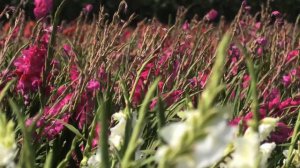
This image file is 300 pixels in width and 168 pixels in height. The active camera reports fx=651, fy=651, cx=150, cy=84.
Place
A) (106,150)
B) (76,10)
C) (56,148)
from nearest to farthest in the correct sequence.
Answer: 1. (106,150)
2. (56,148)
3. (76,10)

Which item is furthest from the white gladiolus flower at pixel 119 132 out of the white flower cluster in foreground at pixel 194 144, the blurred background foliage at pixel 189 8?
the blurred background foliage at pixel 189 8

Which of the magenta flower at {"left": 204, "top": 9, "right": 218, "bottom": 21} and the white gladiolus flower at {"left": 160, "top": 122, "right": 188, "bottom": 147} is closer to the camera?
the white gladiolus flower at {"left": 160, "top": 122, "right": 188, "bottom": 147}

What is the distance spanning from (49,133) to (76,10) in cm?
942

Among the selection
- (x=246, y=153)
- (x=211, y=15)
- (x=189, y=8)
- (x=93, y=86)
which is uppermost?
(x=246, y=153)

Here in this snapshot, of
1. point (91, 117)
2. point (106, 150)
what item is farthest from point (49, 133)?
point (106, 150)

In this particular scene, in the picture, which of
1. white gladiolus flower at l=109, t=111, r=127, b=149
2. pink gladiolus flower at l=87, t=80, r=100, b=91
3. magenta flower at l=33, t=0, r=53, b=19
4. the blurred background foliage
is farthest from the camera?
the blurred background foliage

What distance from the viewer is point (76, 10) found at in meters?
11.1

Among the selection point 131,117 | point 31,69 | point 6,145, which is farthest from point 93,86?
point 6,145

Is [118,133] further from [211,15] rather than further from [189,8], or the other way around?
[189,8]

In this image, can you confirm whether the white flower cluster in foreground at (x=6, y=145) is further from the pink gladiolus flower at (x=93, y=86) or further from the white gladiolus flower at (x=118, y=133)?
the pink gladiolus flower at (x=93, y=86)

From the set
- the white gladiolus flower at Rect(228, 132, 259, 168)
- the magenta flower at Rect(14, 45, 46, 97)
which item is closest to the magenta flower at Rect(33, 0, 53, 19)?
the magenta flower at Rect(14, 45, 46, 97)

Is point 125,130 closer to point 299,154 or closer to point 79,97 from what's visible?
point 299,154

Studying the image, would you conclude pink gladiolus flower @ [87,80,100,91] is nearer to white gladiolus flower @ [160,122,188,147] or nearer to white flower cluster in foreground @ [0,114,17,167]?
white flower cluster in foreground @ [0,114,17,167]

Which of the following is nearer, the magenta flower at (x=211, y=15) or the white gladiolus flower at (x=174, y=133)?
the white gladiolus flower at (x=174, y=133)
